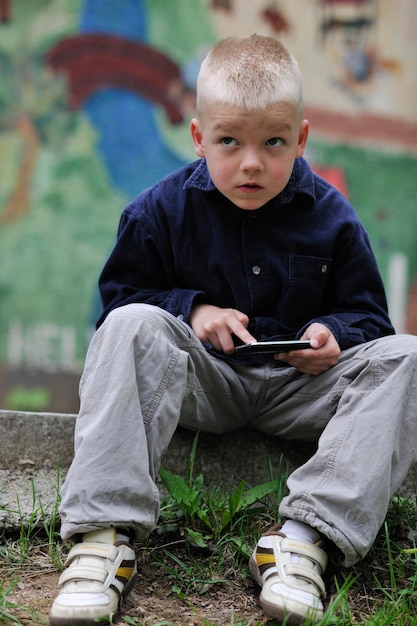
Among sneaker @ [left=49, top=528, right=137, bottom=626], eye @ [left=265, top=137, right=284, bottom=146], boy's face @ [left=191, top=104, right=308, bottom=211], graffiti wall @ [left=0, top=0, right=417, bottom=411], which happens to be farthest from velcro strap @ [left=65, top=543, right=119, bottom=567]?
graffiti wall @ [left=0, top=0, right=417, bottom=411]

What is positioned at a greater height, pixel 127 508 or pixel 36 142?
pixel 36 142

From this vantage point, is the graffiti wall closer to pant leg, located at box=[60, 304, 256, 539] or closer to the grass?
the grass

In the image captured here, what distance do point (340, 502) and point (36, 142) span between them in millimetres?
3813

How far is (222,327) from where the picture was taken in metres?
2.24

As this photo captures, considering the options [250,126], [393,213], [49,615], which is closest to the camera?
[49,615]

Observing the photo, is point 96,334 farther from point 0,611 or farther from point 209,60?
point 209,60

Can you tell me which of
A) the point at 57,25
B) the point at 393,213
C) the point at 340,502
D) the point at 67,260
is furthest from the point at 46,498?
the point at 57,25

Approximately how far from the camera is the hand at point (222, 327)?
2230 millimetres

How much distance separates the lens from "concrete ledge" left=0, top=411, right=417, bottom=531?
8.21ft

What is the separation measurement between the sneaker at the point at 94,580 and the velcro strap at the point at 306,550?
1.09 feet

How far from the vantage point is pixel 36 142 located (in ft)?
17.1

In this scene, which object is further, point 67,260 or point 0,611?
point 67,260

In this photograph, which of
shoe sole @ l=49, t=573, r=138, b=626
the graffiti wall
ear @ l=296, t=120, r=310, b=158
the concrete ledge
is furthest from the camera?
the graffiti wall

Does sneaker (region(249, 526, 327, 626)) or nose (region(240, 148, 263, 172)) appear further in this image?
nose (region(240, 148, 263, 172))
